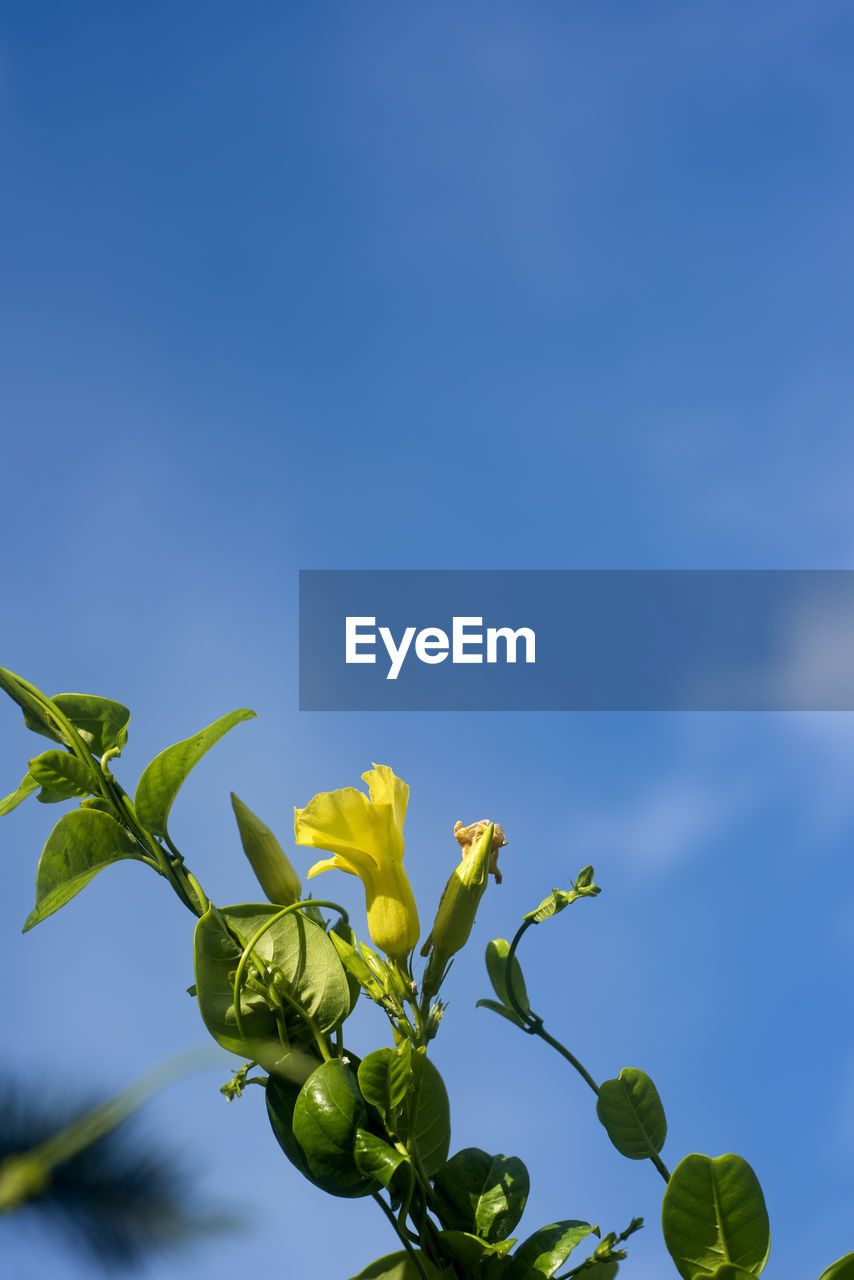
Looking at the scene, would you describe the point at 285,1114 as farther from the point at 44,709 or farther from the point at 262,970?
the point at 44,709

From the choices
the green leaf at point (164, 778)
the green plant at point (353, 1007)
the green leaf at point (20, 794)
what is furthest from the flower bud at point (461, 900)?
the green leaf at point (20, 794)

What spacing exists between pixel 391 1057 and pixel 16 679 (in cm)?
38

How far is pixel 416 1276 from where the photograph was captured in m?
0.63

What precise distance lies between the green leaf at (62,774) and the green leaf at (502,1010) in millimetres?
371

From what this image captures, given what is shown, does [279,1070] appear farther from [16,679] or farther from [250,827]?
[16,679]

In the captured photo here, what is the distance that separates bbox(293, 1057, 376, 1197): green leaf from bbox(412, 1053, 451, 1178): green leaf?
0.13ft

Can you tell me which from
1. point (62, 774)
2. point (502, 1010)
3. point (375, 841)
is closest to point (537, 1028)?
point (502, 1010)

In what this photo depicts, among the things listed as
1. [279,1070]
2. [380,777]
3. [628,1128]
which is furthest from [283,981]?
[628,1128]

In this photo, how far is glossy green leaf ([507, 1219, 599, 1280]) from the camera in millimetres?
630

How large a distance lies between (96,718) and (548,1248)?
50 centimetres

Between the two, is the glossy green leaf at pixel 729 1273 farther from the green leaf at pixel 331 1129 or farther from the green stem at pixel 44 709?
the green stem at pixel 44 709

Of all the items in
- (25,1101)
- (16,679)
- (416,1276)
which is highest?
(16,679)

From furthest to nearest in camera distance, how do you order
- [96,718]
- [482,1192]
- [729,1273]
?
[96,718] < [482,1192] < [729,1273]

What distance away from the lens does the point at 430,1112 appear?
2.12ft
